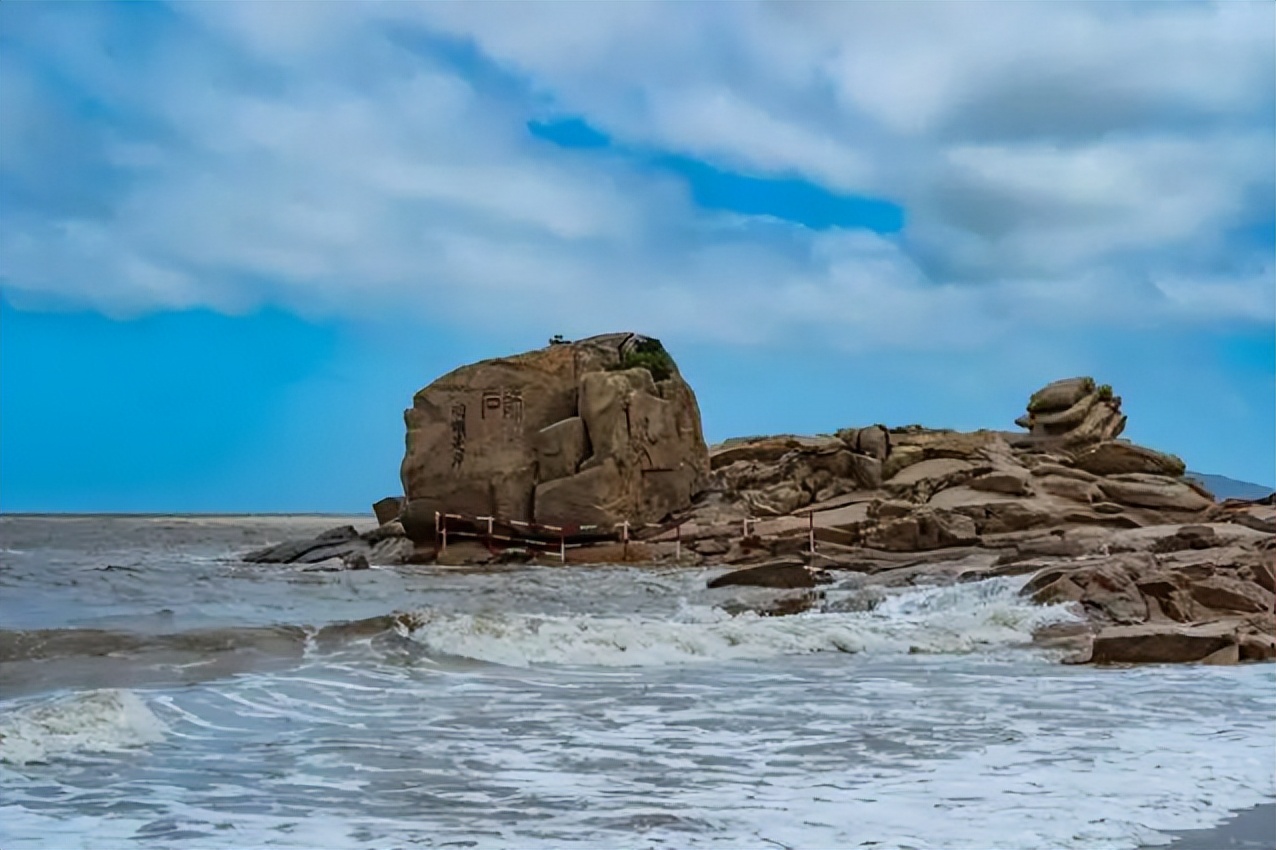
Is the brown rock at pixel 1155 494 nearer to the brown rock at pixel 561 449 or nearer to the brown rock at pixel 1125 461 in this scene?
the brown rock at pixel 1125 461

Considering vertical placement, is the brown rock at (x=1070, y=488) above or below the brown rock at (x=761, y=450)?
below

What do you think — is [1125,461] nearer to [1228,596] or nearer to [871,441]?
[871,441]

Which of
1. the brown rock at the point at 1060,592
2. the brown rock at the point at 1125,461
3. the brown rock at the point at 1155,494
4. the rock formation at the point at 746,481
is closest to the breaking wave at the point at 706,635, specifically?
the brown rock at the point at 1060,592

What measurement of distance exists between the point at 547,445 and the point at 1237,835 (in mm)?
25528

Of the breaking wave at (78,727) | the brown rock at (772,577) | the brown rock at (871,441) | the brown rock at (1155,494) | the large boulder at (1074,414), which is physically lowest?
the breaking wave at (78,727)

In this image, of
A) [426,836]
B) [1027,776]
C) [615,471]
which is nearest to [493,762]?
[426,836]

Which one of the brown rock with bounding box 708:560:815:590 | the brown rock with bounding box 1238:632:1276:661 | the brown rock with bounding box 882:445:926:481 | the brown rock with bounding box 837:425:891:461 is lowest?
the brown rock with bounding box 1238:632:1276:661

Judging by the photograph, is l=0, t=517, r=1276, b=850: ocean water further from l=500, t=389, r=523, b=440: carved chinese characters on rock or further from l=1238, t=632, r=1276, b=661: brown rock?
l=500, t=389, r=523, b=440: carved chinese characters on rock

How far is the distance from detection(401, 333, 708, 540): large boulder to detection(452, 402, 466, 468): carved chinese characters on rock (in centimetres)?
3

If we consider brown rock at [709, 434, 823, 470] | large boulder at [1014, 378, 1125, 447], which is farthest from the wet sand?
large boulder at [1014, 378, 1125, 447]

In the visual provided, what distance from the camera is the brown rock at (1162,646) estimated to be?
36.7 ft

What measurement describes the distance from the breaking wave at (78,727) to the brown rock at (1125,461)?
88.0 feet

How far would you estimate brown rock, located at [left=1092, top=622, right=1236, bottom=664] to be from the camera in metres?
11.2

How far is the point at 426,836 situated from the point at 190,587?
707 inches
